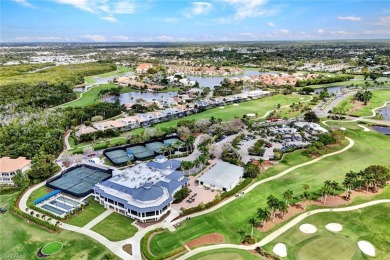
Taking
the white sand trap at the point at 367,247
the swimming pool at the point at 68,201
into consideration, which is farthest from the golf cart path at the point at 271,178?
the white sand trap at the point at 367,247

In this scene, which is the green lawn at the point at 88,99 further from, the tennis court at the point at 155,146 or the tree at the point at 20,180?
the tree at the point at 20,180

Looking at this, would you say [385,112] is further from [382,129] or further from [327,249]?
[327,249]

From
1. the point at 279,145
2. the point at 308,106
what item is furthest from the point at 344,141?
the point at 308,106

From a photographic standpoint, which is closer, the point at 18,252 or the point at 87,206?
the point at 18,252

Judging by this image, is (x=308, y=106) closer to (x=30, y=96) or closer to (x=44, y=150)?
(x=44, y=150)

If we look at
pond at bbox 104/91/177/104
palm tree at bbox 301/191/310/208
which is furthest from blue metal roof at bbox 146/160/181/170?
pond at bbox 104/91/177/104
